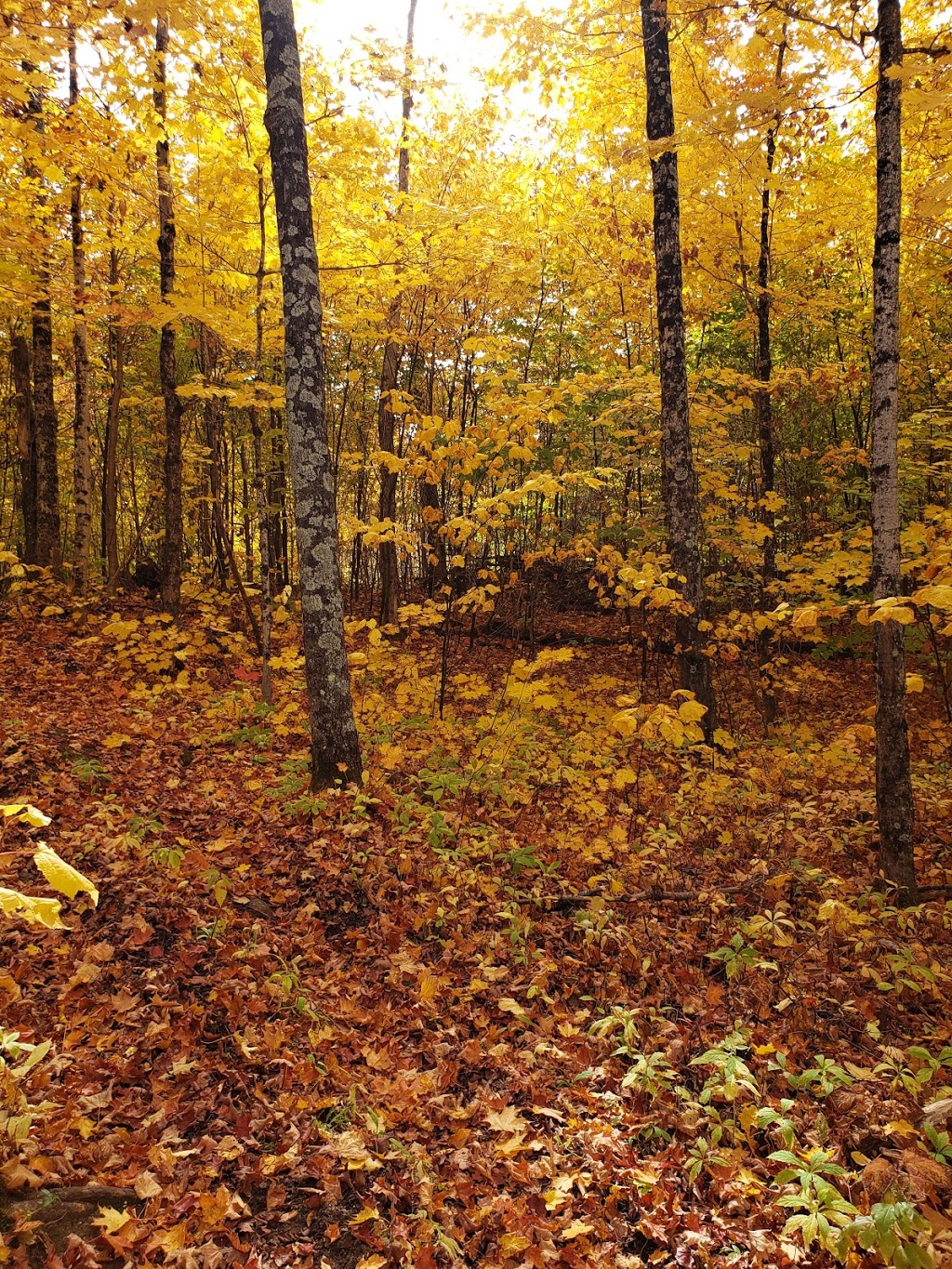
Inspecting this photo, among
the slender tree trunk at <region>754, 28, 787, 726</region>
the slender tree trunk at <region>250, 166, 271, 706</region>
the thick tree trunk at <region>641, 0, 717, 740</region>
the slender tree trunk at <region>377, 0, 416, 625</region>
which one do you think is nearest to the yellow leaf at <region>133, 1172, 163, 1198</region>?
the slender tree trunk at <region>250, 166, 271, 706</region>

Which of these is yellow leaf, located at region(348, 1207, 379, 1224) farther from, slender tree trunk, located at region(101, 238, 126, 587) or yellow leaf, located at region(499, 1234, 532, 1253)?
slender tree trunk, located at region(101, 238, 126, 587)

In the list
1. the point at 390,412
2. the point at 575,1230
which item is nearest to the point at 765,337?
the point at 390,412

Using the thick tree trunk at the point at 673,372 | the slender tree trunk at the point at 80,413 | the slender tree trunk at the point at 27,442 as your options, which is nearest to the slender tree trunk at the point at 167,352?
the slender tree trunk at the point at 80,413

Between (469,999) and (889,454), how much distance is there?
488cm

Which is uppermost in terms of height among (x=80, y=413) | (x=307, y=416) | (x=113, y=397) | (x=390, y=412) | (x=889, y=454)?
(x=113, y=397)

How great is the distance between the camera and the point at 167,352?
30.1ft

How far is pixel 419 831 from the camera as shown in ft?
20.5

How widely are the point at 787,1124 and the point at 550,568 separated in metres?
15.0

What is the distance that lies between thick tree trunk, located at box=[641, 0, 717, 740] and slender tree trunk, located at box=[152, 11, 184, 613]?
18.9 feet

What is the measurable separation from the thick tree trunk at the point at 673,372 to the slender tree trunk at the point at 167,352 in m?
5.77

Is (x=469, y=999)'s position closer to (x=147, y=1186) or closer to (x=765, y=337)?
(x=147, y=1186)

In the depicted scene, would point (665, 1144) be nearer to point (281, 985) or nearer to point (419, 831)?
→ point (281, 985)

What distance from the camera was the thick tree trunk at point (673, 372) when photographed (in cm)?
764

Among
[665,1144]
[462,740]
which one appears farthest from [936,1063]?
[462,740]
